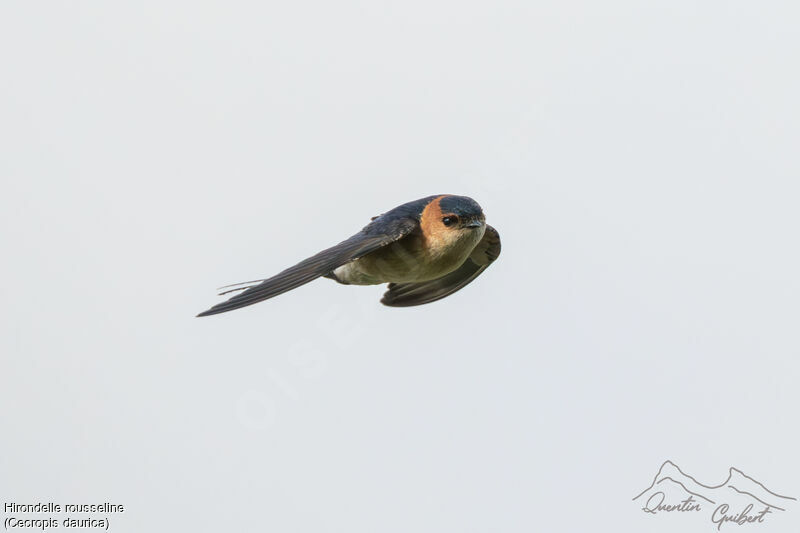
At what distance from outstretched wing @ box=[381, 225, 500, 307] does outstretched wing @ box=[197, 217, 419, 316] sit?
2101 mm

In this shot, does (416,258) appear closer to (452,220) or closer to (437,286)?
(452,220)

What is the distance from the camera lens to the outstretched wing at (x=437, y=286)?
1369 centimetres

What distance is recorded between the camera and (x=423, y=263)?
11.6 metres

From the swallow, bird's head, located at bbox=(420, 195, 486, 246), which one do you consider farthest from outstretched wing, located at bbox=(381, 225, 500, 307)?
bird's head, located at bbox=(420, 195, 486, 246)

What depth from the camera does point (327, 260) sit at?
34.8ft

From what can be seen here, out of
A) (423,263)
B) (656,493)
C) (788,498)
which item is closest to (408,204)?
(423,263)

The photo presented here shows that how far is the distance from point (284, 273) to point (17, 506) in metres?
6.93

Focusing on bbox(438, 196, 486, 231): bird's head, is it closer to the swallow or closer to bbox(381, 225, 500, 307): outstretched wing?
the swallow

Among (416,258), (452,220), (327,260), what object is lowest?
(327,260)

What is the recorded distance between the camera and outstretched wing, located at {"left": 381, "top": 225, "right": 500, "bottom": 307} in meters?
13.7

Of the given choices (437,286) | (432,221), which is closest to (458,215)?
(432,221)

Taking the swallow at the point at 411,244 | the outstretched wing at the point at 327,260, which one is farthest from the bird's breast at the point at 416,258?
the outstretched wing at the point at 327,260

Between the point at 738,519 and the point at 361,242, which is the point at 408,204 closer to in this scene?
the point at 361,242

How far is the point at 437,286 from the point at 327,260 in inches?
143
